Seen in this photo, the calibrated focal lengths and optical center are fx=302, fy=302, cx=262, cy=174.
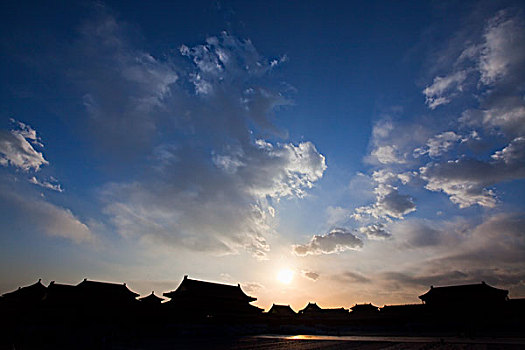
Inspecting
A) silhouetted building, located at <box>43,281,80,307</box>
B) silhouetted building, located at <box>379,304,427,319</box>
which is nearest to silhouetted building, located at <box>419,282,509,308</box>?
silhouetted building, located at <box>379,304,427,319</box>

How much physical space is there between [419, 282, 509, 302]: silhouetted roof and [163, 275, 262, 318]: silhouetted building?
25940 millimetres

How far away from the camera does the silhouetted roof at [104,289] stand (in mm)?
30555

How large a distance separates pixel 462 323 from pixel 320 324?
67.9ft

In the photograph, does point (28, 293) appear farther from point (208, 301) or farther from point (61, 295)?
point (208, 301)

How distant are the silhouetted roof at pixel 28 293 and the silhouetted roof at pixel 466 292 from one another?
170 ft

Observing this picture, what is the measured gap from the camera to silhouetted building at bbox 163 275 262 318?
1416 inches

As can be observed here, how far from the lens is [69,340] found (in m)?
26.2

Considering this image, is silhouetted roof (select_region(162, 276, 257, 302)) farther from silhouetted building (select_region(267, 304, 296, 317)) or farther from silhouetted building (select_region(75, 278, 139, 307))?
silhouetted building (select_region(267, 304, 296, 317))

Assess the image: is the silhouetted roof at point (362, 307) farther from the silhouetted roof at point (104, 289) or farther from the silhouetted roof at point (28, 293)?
the silhouetted roof at point (28, 293)

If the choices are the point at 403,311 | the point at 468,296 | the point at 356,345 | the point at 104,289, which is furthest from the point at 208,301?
the point at 468,296

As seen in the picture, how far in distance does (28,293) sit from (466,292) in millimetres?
55990

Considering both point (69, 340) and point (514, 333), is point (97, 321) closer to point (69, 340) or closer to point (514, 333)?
point (69, 340)

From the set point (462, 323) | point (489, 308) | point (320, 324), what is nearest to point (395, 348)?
point (462, 323)

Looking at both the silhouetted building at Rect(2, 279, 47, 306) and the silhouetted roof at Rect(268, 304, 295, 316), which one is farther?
the silhouetted roof at Rect(268, 304, 295, 316)
